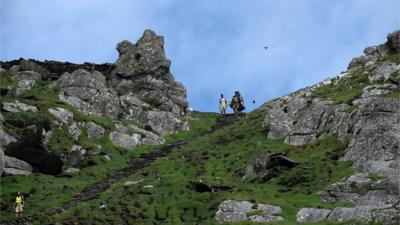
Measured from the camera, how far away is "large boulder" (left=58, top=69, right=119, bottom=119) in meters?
106

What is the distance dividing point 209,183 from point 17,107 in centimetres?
3734

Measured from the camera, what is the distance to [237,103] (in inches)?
4560

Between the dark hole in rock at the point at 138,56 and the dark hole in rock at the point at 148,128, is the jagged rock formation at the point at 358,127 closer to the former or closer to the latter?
the dark hole in rock at the point at 148,128

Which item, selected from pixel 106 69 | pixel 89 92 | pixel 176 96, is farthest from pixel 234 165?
pixel 106 69

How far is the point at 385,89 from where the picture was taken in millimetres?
86250

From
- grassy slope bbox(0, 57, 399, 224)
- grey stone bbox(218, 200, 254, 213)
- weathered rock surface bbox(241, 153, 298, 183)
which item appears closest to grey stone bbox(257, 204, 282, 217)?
grassy slope bbox(0, 57, 399, 224)

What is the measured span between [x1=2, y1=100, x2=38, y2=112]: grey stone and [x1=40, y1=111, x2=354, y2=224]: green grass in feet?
69.6

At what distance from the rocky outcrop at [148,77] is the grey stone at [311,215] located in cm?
6546

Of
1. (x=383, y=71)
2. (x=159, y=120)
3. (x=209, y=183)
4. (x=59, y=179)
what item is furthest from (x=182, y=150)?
(x=383, y=71)

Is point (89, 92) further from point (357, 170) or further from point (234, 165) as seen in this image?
point (357, 170)

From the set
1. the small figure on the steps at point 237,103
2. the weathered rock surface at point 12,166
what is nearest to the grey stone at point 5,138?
the weathered rock surface at point 12,166

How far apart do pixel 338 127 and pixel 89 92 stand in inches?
1841

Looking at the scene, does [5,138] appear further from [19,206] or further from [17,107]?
[19,206]

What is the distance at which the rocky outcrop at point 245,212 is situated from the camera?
177ft
